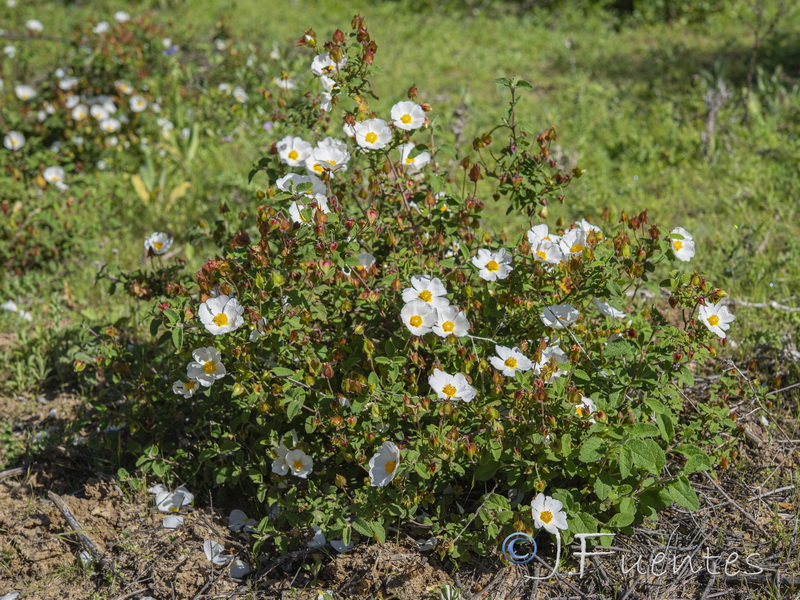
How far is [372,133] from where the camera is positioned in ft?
7.23

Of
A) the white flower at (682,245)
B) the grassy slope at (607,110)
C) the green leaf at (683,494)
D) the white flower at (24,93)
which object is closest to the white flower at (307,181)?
the grassy slope at (607,110)

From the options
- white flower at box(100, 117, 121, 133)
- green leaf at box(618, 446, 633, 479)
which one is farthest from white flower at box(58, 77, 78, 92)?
green leaf at box(618, 446, 633, 479)

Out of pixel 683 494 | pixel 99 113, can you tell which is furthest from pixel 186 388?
pixel 99 113

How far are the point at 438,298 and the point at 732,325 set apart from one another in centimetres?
155

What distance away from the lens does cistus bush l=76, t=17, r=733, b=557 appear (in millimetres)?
1986

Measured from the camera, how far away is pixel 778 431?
2.57m

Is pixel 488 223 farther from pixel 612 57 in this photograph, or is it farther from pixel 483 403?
pixel 612 57

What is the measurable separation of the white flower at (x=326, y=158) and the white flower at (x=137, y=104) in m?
2.95

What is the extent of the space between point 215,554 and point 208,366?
606 mm

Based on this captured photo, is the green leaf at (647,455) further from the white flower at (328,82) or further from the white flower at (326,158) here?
the white flower at (328,82)

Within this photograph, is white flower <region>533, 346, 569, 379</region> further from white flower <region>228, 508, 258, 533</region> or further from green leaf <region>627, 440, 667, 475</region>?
white flower <region>228, 508, 258, 533</region>

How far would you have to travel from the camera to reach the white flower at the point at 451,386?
195cm

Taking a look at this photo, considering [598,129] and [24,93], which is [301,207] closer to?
[598,129]

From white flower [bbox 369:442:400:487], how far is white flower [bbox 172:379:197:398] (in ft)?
2.03
